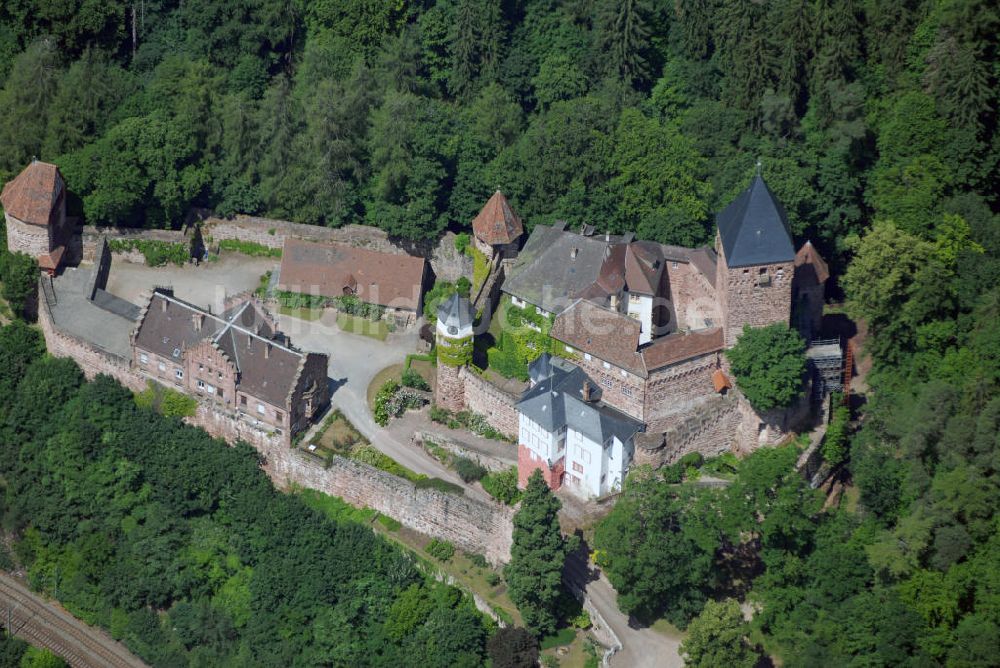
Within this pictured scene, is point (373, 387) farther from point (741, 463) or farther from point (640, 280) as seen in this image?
point (741, 463)

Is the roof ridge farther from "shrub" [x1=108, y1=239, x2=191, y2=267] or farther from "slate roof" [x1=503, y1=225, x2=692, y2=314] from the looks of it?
"slate roof" [x1=503, y1=225, x2=692, y2=314]

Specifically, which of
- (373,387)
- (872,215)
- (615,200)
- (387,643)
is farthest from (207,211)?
(872,215)

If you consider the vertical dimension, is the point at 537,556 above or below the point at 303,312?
below

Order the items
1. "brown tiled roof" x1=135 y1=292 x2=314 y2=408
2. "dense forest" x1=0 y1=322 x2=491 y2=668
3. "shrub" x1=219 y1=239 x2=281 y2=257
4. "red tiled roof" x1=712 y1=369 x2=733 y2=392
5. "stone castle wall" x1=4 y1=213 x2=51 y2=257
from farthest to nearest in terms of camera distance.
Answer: "shrub" x1=219 y1=239 x2=281 y2=257 < "stone castle wall" x1=4 y1=213 x2=51 y2=257 < "brown tiled roof" x1=135 y1=292 x2=314 y2=408 < "red tiled roof" x1=712 y1=369 x2=733 y2=392 < "dense forest" x1=0 y1=322 x2=491 y2=668

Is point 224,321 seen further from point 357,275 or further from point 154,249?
point 154,249

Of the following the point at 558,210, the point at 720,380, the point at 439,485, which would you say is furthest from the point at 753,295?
the point at 439,485

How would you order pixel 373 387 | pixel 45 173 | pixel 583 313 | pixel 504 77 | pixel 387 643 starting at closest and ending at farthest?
pixel 387 643 < pixel 583 313 < pixel 373 387 < pixel 45 173 < pixel 504 77

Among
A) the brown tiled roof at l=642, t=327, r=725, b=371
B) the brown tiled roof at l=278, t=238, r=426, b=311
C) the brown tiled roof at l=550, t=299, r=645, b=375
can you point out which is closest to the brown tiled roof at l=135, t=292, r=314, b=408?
the brown tiled roof at l=278, t=238, r=426, b=311
